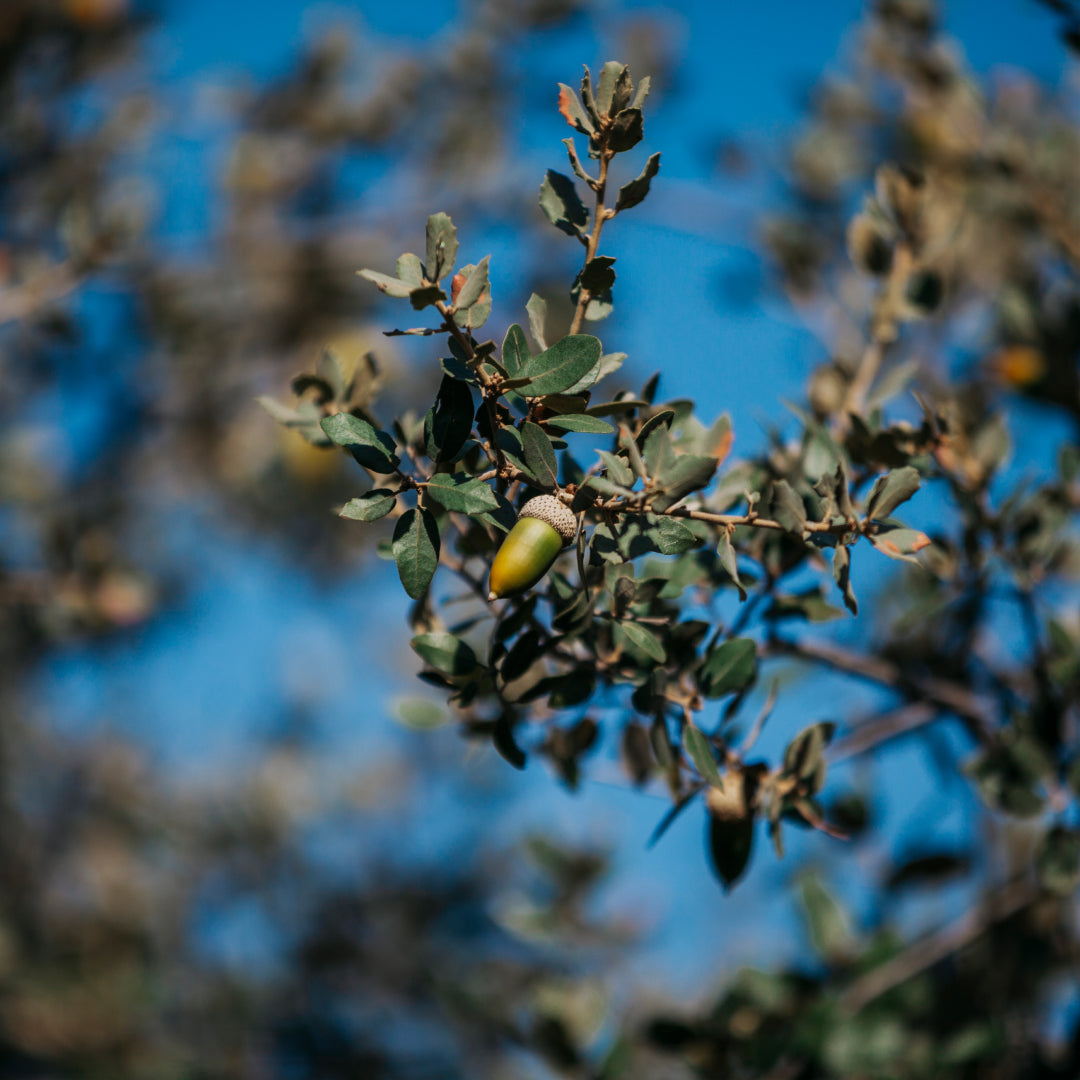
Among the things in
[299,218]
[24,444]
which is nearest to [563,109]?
[299,218]

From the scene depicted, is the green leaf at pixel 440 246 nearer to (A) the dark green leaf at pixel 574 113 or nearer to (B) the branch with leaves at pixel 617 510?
(B) the branch with leaves at pixel 617 510

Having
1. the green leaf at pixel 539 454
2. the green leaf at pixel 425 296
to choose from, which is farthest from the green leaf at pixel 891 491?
the green leaf at pixel 425 296

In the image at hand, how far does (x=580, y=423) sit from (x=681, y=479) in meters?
0.08

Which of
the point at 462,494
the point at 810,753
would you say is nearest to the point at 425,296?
the point at 462,494

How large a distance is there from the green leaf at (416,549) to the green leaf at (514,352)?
4.5 inches

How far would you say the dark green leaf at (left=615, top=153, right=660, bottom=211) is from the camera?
0.68 m

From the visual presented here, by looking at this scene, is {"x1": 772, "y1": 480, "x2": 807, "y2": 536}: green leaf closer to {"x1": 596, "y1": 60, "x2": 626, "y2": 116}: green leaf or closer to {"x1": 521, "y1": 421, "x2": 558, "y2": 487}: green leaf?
{"x1": 521, "y1": 421, "x2": 558, "y2": 487}: green leaf

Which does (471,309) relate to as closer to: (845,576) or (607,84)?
(607,84)

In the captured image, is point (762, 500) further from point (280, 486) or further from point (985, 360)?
point (280, 486)

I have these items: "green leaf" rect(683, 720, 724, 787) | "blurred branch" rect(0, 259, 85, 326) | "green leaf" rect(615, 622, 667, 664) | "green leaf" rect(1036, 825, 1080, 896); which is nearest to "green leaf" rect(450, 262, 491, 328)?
"green leaf" rect(615, 622, 667, 664)

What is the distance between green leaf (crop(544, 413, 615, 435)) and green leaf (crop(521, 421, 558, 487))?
0.09 ft

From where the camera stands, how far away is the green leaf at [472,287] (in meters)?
0.64

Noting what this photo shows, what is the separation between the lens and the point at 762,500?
31.6 inches

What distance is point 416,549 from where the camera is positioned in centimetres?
65
